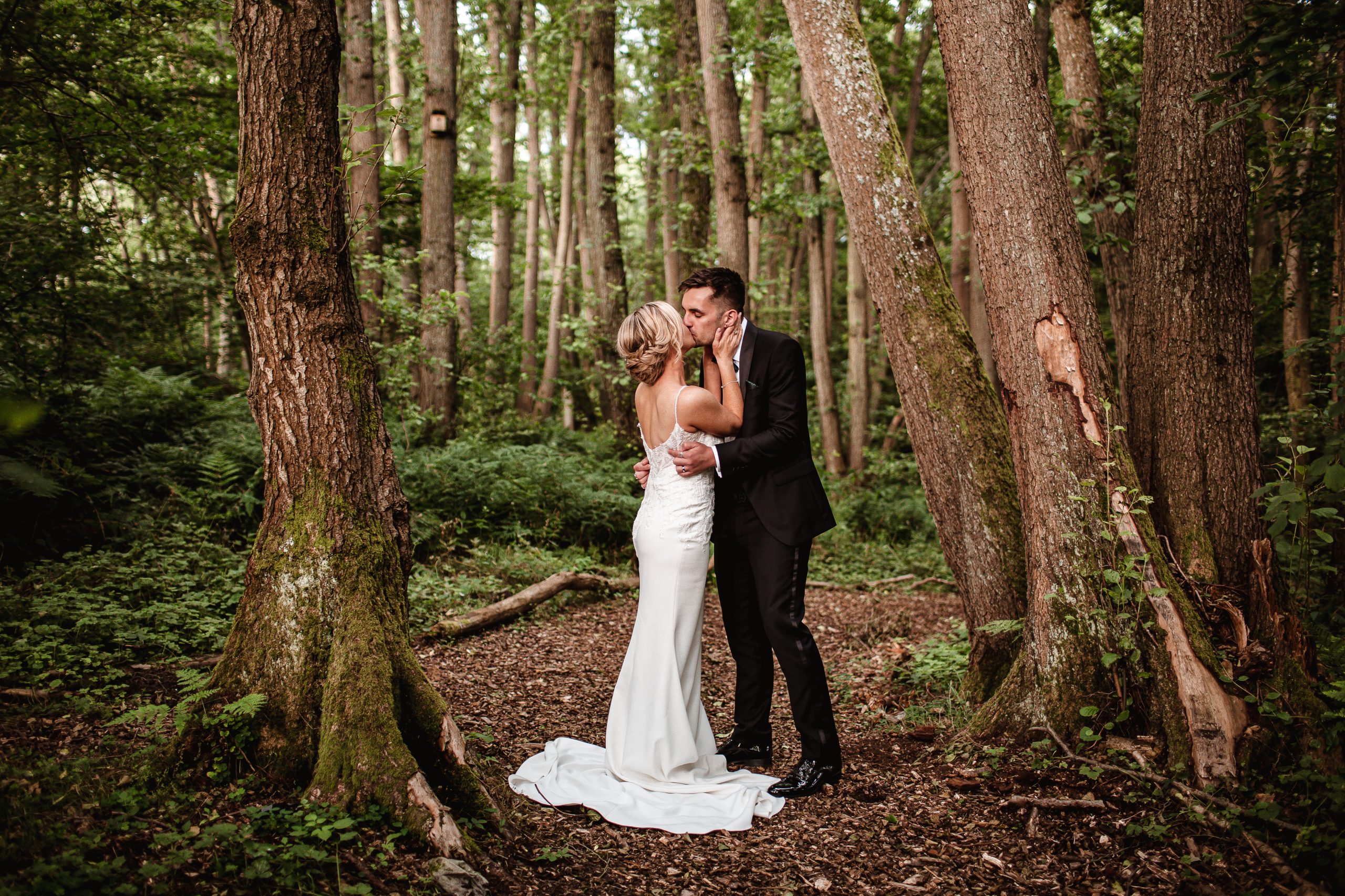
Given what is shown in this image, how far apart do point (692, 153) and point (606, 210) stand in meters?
3.29

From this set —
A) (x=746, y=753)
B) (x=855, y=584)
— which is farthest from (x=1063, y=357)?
(x=855, y=584)

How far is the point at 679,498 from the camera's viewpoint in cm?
434

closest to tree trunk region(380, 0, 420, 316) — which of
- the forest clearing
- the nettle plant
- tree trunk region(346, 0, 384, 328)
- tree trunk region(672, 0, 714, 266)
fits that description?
tree trunk region(346, 0, 384, 328)

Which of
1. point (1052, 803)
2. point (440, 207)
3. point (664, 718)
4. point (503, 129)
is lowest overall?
point (1052, 803)

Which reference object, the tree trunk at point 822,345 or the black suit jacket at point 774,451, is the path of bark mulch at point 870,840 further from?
the tree trunk at point 822,345

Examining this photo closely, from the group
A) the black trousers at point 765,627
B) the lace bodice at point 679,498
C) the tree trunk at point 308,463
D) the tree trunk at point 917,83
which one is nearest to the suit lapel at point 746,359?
the lace bodice at point 679,498

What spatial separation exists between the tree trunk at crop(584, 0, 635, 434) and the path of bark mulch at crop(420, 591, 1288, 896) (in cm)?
835

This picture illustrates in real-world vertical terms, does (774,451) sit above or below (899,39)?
below

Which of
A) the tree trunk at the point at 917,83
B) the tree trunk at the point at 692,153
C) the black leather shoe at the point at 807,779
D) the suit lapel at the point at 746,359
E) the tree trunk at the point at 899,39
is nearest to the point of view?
the black leather shoe at the point at 807,779

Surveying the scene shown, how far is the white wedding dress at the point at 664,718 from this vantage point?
12.8ft

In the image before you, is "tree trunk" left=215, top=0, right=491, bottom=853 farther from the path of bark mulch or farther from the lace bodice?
the lace bodice

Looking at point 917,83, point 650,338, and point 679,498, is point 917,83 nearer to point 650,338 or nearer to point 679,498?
point 650,338

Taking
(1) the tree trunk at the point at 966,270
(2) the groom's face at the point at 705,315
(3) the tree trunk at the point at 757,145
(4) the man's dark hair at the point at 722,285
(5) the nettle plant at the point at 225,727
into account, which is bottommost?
(5) the nettle plant at the point at 225,727

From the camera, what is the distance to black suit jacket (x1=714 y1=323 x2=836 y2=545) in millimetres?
4184
